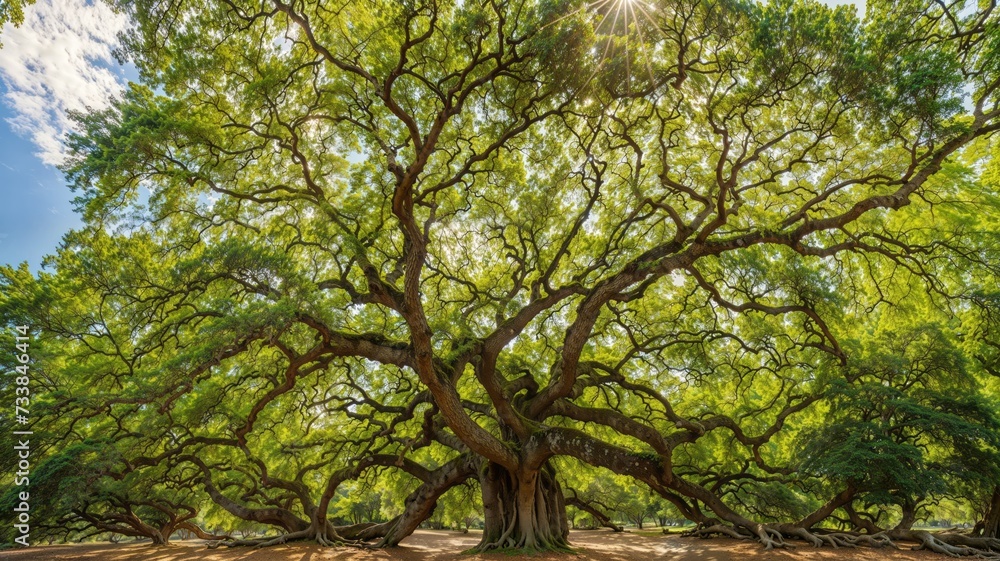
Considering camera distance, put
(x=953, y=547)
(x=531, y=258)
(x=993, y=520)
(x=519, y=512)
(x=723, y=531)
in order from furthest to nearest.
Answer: (x=531, y=258)
(x=723, y=531)
(x=993, y=520)
(x=519, y=512)
(x=953, y=547)

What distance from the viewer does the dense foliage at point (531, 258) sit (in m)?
6.57

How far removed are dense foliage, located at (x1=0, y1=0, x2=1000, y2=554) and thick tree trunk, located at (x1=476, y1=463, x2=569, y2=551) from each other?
0.07 metres

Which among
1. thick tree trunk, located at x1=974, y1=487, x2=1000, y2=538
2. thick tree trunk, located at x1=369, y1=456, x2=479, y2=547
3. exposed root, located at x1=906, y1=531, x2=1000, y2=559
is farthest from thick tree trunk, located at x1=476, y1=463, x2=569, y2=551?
thick tree trunk, located at x1=974, y1=487, x2=1000, y2=538

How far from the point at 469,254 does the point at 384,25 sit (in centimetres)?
625

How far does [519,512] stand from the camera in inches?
386

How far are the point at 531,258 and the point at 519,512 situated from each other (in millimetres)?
5778

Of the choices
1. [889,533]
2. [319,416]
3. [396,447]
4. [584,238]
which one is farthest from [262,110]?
[889,533]

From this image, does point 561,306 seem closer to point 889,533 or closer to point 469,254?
point 469,254

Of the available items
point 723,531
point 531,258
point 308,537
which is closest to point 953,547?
point 723,531

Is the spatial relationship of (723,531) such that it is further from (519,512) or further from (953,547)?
(519,512)

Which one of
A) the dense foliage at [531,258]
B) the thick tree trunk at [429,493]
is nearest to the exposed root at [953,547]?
the dense foliage at [531,258]

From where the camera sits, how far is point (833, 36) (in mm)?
6250

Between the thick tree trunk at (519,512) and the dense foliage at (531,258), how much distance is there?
0.24ft

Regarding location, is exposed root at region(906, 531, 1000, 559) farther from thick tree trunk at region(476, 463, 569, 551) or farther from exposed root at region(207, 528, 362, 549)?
exposed root at region(207, 528, 362, 549)
